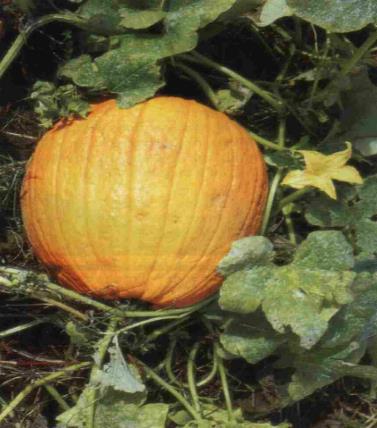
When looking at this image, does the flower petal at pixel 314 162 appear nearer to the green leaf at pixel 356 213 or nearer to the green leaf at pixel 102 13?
the green leaf at pixel 356 213

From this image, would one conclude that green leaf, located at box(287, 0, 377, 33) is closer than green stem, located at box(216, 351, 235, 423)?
Yes

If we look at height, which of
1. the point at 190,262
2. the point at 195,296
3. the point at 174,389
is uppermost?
the point at 190,262

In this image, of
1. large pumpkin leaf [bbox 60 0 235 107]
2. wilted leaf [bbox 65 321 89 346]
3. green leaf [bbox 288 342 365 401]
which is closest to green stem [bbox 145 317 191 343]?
wilted leaf [bbox 65 321 89 346]

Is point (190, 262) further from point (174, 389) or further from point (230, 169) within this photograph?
point (174, 389)

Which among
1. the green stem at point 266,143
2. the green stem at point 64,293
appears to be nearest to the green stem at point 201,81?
the green stem at point 266,143

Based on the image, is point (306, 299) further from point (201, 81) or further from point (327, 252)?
point (201, 81)

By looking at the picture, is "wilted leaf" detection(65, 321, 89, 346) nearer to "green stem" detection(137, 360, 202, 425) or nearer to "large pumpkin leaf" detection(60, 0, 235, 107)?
"green stem" detection(137, 360, 202, 425)

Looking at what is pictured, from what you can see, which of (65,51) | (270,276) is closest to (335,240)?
(270,276)
